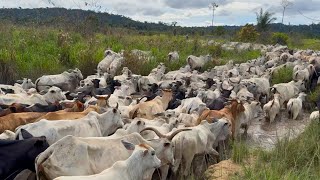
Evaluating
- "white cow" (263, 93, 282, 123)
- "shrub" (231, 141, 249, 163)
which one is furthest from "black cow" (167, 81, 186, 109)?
"shrub" (231, 141, 249, 163)

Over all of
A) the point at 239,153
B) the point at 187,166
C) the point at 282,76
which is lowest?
the point at 282,76

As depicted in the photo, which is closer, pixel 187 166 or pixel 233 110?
pixel 187 166

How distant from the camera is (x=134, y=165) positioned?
542cm

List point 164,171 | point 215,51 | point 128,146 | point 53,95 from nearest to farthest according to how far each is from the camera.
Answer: point 128,146 → point 164,171 → point 53,95 → point 215,51

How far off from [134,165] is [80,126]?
156 centimetres

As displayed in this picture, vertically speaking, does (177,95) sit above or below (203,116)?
below

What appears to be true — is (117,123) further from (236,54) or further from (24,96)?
(236,54)

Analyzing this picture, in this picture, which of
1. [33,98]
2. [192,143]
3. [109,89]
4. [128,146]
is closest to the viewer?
[128,146]

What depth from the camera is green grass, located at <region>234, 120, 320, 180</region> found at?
5836 millimetres

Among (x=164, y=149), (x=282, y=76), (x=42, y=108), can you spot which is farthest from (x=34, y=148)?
(x=282, y=76)

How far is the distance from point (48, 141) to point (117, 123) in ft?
5.03

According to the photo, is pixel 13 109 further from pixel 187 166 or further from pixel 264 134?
pixel 264 134

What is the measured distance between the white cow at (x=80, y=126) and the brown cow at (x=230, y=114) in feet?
6.55

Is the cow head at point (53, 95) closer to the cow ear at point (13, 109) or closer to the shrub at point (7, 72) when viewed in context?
the cow ear at point (13, 109)
